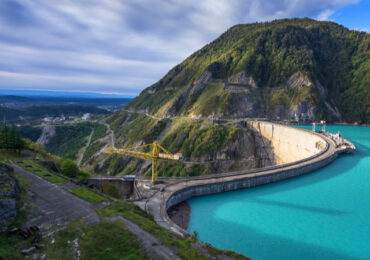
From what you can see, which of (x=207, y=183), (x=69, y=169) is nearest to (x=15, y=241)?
(x=69, y=169)

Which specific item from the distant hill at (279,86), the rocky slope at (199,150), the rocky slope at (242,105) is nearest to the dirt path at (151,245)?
the rocky slope at (199,150)

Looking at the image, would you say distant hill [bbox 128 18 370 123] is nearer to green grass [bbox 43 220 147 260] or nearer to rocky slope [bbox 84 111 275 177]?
rocky slope [bbox 84 111 275 177]

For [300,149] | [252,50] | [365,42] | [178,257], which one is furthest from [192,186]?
[365,42]

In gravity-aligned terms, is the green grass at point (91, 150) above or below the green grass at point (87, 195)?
below

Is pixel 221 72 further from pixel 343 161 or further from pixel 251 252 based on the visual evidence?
pixel 251 252

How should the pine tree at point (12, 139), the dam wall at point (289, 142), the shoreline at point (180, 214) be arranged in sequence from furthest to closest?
the dam wall at point (289, 142)
the pine tree at point (12, 139)
the shoreline at point (180, 214)

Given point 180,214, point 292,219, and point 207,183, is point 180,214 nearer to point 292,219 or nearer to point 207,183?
point 207,183

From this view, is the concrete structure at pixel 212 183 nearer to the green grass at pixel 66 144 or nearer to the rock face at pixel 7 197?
the rock face at pixel 7 197
